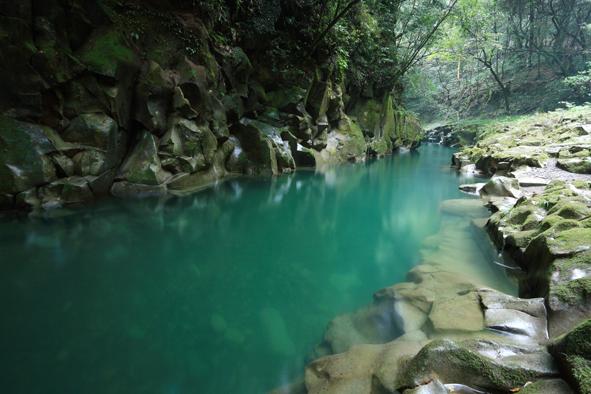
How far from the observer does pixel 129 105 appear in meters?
9.73

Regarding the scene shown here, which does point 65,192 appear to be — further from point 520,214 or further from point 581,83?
point 581,83

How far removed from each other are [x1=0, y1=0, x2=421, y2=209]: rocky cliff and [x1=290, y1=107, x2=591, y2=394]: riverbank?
7.53 meters

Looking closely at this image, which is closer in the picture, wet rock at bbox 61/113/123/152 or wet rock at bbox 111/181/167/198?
wet rock at bbox 61/113/123/152

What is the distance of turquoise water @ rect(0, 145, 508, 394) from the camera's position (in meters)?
3.16

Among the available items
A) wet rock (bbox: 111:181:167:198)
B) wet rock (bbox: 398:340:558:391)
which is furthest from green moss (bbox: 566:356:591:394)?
wet rock (bbox: 111:181:167:198)

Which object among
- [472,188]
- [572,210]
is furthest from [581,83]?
[572,210]

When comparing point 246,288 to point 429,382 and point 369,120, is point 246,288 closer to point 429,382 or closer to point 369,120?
point 429,382

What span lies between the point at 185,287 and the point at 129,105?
7064 millimetres

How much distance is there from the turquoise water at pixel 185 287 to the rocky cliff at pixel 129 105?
1.07 meters

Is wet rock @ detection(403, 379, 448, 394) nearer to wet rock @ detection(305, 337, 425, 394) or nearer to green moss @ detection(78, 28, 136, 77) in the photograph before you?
wet rock @ detection(305, 337, 425, 394)

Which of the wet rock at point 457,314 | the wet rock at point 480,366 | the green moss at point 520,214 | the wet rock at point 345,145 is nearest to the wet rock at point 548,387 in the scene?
the wet rock at point 480,366

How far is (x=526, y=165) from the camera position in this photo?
429 inches

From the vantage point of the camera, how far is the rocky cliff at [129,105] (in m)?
7.36

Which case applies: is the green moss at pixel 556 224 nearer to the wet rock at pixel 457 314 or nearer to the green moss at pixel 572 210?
the green moss at pixel 572 210
